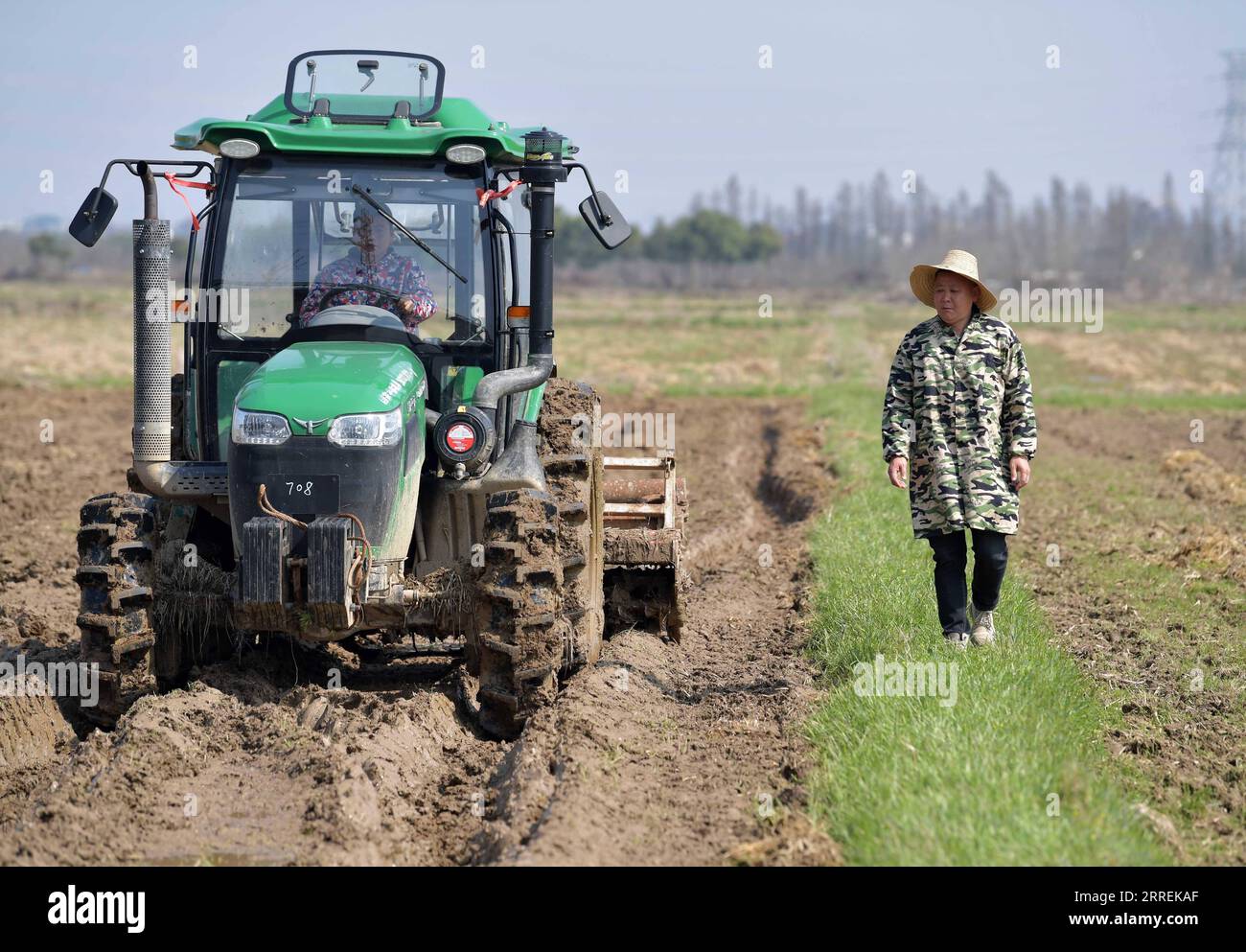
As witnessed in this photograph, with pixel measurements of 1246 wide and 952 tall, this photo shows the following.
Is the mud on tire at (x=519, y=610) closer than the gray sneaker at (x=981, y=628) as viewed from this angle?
Yes

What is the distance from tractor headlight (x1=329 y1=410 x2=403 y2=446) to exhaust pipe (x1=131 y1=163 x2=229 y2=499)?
853 mm

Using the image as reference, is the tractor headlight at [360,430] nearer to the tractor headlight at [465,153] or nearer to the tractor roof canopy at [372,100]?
the tractor headlight at [465,153]

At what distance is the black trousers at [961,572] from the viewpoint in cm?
702

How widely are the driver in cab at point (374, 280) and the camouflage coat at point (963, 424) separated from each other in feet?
8.16

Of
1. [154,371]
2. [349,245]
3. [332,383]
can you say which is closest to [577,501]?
[332,383]

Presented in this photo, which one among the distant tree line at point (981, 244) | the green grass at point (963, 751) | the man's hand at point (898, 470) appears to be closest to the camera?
the green grass at point (963, 751)

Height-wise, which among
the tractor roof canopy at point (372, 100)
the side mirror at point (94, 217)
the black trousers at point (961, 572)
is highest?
the tractor roof canopy at point (372, 100)

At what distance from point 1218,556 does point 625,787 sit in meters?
6.83

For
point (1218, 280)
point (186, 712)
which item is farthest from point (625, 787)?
point (1218, 280)

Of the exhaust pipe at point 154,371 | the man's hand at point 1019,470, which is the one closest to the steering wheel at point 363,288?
the exhaust pipe at point 154,371

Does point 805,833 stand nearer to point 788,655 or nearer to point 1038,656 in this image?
point 1038,656

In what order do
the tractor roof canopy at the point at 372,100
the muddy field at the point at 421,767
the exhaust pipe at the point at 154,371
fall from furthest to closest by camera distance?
the tractor roof canopy at the point at 372,100
the exhaust pipe at the point at 154,371
the muddy field at the point at 421,767

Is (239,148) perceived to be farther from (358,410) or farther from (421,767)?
(421,767)

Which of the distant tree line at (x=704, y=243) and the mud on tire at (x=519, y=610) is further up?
the distant tree line at (x=704, y=243)
